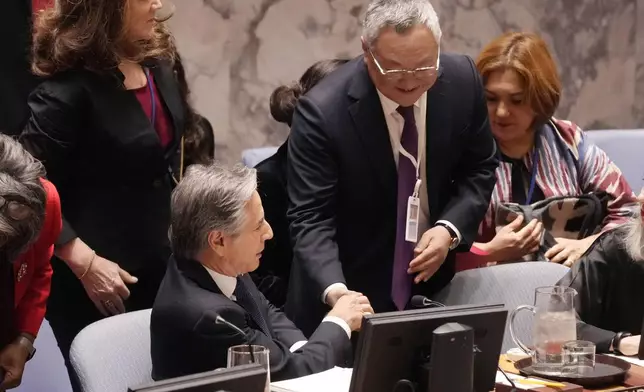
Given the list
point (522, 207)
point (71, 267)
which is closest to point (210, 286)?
point (71, 267)

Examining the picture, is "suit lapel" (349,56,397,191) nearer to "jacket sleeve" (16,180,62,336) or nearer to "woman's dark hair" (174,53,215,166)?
"woman's dark hair" (174,53,215,166)

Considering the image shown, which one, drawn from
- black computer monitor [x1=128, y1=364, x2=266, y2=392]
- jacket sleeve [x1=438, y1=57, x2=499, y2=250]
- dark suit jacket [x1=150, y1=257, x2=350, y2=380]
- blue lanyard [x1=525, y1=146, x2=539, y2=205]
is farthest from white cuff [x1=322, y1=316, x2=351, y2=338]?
blue lanyard [x1=525, y1=146, x2=539, y2=205]

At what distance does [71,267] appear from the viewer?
3.16 m

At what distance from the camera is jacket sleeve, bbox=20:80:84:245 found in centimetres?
313

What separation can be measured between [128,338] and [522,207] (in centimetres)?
168

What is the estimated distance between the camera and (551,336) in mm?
2699

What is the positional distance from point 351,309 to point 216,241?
43cm

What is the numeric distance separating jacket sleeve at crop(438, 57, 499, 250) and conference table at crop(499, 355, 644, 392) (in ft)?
2.23

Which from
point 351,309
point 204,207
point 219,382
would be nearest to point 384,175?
point 351,309

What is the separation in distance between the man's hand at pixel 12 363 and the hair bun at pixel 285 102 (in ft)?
4.50

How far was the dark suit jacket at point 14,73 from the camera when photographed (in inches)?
137

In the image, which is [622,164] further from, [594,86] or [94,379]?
[94,379]

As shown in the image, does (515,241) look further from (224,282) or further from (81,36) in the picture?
(81,36)

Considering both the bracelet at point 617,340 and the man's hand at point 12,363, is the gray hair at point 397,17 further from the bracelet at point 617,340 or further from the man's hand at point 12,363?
the man's hand at point 12,363
